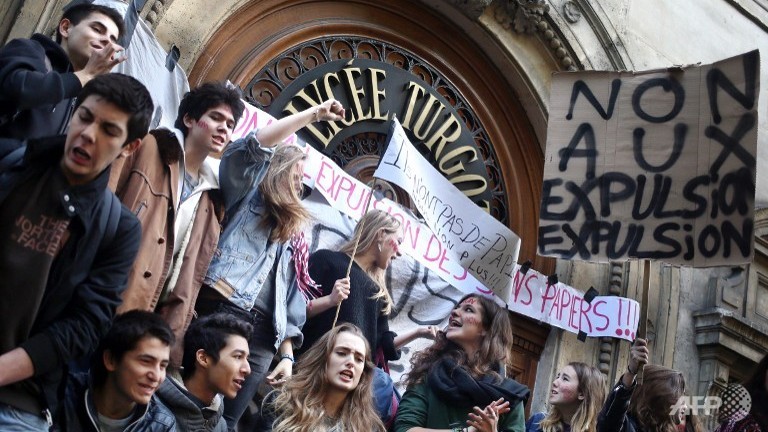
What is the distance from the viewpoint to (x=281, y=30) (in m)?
8.52

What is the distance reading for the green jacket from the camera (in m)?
5.86

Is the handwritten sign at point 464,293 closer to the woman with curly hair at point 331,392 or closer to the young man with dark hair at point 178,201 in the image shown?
the woman with curly hair at point 331,392

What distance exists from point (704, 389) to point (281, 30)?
4470 mm

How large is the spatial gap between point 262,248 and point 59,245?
1733mm

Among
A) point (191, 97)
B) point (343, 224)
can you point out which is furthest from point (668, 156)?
point (191, 97)

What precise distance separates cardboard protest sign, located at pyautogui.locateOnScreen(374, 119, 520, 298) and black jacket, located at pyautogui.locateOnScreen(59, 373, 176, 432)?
2.84 m

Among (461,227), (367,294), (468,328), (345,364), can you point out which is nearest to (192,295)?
(345,364)

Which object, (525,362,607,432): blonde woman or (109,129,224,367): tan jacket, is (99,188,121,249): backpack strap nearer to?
(109,129,224,367): tan jacket

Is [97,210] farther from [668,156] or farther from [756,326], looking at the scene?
[756,326]

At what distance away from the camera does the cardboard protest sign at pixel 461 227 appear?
7477mm

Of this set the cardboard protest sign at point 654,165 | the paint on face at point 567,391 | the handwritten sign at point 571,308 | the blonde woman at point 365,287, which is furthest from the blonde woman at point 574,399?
the handwritten sign at point 571,308

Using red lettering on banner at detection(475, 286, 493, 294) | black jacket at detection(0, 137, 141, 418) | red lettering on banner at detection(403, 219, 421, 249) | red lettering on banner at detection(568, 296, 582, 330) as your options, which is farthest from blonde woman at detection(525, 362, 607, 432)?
black jacket at detection(0, 137, 141, 418)

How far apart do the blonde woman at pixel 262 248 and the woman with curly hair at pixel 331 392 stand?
174 mm

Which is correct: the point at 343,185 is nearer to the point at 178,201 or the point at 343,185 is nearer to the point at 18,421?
the point at 178,201
